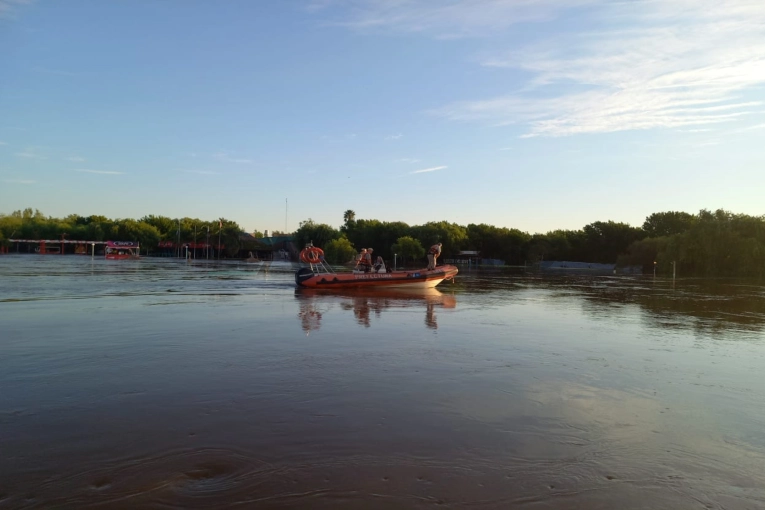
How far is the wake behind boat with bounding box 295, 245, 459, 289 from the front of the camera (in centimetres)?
2667

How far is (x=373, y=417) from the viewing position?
665 centimetres

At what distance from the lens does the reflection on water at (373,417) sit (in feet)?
15.6

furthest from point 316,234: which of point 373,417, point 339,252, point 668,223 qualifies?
point 373,417

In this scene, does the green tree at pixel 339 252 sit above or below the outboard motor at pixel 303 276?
above

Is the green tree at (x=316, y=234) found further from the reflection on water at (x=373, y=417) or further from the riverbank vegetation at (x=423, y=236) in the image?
the reflection on water at (x=373, y=417)

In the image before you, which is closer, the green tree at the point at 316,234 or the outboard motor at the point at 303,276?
the outboard motor at the point at 303,276

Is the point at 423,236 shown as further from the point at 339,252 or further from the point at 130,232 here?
the point at 130,232

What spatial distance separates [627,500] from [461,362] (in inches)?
212

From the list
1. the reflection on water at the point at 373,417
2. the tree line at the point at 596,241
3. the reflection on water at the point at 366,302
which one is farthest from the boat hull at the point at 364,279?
the tree line at the point at 596,241

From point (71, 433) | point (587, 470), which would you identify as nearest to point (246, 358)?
point (71, 433)

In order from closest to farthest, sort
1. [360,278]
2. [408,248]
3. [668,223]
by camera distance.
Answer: [360,278], [408,248], [668,223]

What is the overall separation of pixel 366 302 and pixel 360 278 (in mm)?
5329

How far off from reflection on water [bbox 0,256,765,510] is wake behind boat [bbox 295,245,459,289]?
40.9 ft

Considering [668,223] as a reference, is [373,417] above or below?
below
